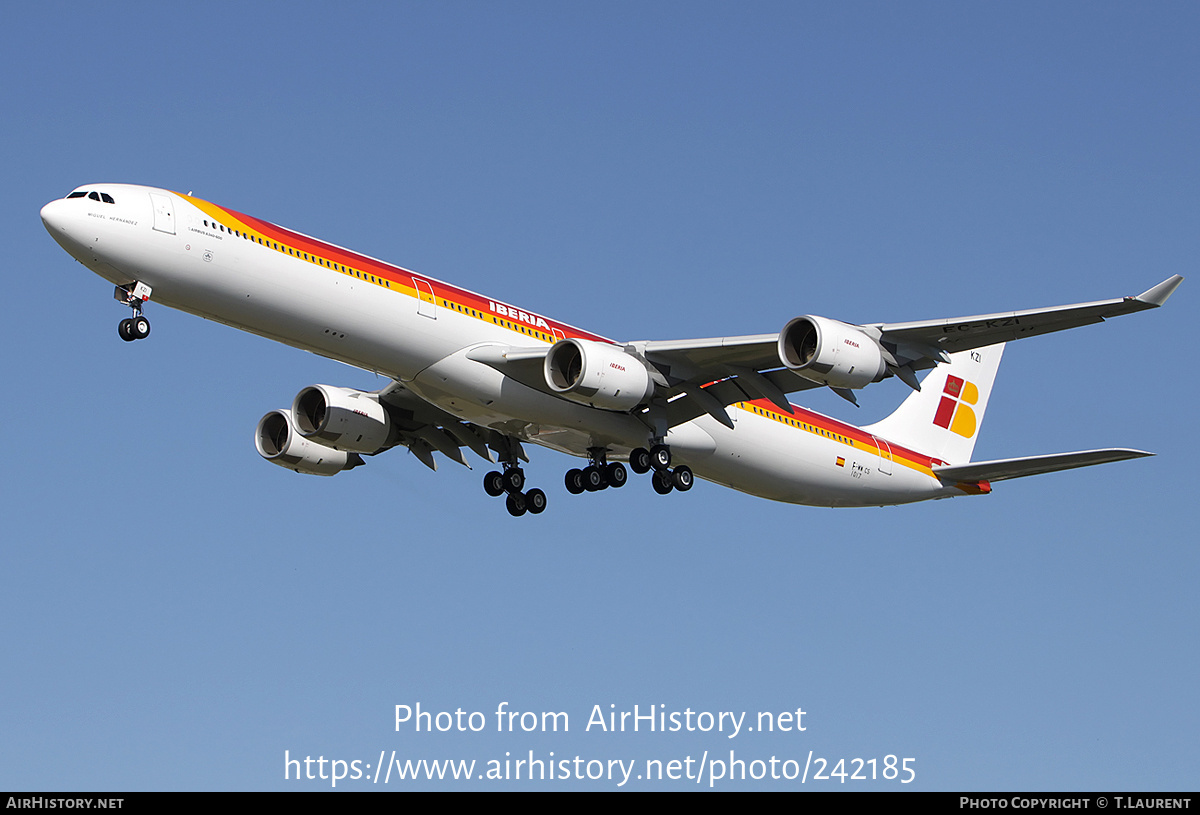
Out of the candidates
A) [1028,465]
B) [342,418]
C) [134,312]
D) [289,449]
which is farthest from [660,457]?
[134,312]

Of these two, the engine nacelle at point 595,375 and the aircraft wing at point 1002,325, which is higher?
the aircraft wing at point 1002,325

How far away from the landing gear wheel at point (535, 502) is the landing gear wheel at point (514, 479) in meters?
0.34

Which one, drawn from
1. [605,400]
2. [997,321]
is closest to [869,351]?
[997,321]

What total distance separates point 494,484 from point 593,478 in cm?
364

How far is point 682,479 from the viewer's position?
3431 cm

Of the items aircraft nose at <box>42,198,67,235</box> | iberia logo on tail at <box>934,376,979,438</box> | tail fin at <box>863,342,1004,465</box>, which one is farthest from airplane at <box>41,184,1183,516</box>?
iberia logo on tail at <box>934,376,979,438</box>

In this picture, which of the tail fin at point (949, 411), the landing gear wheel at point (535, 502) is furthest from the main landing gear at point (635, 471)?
the tail fin at point (949, 411)

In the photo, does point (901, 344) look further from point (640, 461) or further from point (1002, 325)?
point (640, 461)

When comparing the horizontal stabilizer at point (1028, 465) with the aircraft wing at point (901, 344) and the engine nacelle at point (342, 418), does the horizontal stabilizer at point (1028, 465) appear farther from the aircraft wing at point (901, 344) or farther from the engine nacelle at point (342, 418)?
the engine nacelle at point (342, 418)

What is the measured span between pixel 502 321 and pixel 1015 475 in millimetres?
15693

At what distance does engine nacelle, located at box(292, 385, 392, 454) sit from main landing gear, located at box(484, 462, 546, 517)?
141 inches

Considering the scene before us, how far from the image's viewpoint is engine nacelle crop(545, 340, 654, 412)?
30703 millimetres

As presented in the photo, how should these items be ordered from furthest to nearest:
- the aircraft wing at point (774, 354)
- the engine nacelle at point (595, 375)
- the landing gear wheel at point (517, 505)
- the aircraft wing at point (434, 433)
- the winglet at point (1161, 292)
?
the landing gear wheel at point (517, 505) < the aircraft wing at point (434, 433) < the engine nacelle at point (595, 375) < the aircraft wing at point (774, 354) < the winglet at point (1161, 292)

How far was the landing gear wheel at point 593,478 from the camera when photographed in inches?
Answer: 1366
